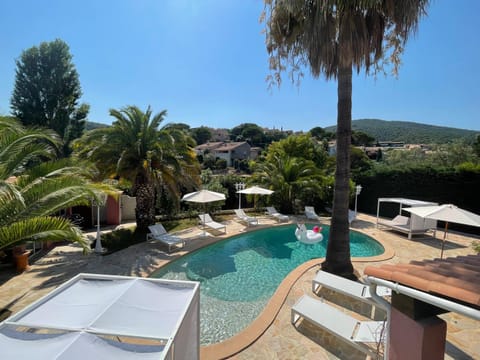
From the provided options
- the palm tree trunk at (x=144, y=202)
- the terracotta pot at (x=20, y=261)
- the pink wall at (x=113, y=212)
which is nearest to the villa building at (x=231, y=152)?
the pink wall at (x=113, y=212)

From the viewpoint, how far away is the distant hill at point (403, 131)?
8496cm

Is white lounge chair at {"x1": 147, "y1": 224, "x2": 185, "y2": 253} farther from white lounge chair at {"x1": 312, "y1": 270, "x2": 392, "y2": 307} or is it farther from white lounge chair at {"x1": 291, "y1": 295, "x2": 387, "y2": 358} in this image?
white lounge chair at {"x1": 291, "y1": 295, "x2": 387, "y2": 358}

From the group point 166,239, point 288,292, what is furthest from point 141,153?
point 288,292

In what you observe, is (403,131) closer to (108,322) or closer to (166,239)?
(166,239)

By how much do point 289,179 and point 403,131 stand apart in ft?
339

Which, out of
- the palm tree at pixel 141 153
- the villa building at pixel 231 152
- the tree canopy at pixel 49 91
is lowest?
the palm tree at pixel 141 153

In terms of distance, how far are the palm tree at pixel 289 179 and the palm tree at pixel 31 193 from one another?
14053mm

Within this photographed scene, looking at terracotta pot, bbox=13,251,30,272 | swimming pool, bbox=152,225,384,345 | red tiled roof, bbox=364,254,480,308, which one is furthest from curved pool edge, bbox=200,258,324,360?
terracotta pot, bbox=13,251,30,272

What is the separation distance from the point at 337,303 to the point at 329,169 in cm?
1768

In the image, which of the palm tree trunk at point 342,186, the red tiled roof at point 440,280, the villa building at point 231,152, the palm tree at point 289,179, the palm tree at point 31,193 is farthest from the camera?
the villa building at point 231,152

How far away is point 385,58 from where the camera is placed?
809cm

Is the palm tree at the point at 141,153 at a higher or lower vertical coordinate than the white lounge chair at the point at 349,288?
higher

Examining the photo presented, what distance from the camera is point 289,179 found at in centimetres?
1958

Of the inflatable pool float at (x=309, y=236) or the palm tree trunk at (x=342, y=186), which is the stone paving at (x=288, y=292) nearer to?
the palm tree trunk at (x=342, y=186)
